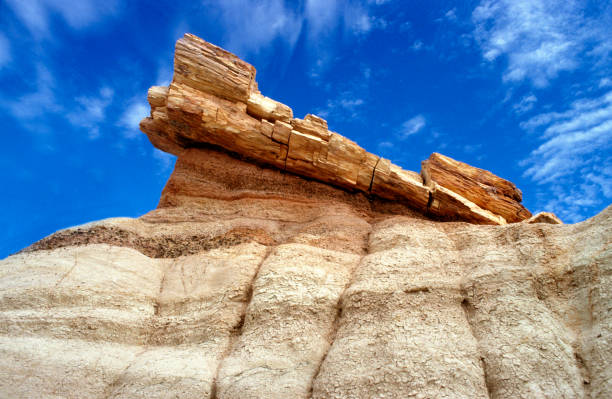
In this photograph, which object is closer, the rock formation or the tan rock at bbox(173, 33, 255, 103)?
the rock formation

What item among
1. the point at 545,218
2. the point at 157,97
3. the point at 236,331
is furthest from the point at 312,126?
the point at 545,218

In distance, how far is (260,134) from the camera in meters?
12.5

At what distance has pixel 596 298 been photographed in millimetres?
6262

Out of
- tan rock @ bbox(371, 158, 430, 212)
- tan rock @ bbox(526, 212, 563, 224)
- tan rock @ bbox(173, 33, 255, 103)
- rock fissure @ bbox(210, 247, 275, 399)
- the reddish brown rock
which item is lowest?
rock fissure @ bbox(210, 247, 275, 399)

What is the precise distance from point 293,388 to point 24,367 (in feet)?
13.4

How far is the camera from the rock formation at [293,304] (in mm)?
5914

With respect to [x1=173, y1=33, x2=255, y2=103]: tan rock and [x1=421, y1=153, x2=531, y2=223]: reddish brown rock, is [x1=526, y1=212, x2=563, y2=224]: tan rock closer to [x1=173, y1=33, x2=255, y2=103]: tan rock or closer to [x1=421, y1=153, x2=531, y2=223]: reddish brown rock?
[x1=421, y1=153, x2=531, y2=223]: reddish brown rock

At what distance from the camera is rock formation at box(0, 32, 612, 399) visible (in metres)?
5.91

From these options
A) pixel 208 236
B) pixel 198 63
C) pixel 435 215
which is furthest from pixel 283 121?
pixel 435 215

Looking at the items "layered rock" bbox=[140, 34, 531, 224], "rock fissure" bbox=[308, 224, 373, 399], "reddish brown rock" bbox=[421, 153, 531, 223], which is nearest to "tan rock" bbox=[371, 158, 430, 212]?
"layered rock" bbox=[140, 34, 531, 224]

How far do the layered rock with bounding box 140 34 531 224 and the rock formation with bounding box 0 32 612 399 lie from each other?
0.60ft

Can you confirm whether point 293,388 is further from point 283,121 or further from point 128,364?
point 283,121

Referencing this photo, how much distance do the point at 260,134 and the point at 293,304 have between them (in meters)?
6.39

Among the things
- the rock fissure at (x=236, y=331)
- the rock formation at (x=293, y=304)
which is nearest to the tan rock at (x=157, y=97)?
the rock formation at (x=293, y=304)
